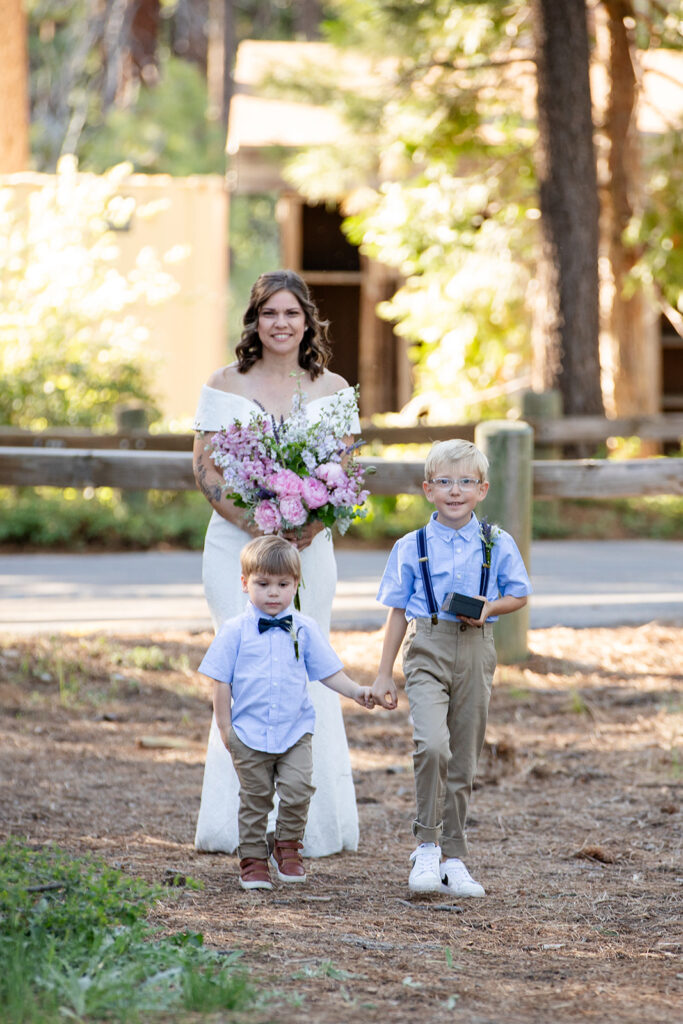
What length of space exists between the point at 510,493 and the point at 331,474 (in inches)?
121

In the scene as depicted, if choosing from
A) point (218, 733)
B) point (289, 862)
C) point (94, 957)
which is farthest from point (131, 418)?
point (94, 957)

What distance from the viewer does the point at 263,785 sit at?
421 cm

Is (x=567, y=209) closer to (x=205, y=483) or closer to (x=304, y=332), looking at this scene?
(x=304, y=332)

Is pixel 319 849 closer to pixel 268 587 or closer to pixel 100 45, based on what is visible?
pixel 268 587

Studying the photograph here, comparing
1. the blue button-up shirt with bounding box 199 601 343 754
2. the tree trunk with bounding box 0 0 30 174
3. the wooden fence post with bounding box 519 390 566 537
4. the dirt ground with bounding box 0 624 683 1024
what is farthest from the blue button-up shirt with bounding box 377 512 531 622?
the tree trunk with bounding box 0 0 30 174

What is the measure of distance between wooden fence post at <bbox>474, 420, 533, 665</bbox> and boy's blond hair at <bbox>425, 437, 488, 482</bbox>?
3.07 m

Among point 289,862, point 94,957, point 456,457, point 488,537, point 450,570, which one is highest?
point 456,457

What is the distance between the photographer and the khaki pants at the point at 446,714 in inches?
163

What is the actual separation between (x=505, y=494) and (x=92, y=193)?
8473 millimetres

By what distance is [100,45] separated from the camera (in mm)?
30672

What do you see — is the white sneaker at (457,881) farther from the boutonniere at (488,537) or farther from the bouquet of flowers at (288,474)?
the bouquet of flowers at (288,474)

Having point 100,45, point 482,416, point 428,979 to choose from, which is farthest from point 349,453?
point 100,45

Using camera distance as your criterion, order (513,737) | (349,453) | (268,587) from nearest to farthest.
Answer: (268,587), (349,453), (513,737)

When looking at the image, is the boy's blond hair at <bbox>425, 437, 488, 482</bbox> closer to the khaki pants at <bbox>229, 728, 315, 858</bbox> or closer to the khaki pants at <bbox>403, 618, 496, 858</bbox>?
the khaki pants at <bbox>403, 618, 496, 858</bbox>
